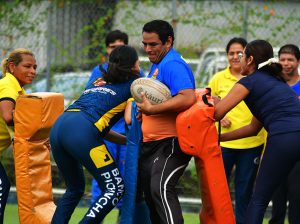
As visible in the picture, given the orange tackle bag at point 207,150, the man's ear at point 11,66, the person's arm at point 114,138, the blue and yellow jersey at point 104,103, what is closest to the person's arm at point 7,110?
the man's ear at point 11,66

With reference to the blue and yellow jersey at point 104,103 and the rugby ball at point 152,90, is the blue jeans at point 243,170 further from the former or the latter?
the rugby ball at point 152,90

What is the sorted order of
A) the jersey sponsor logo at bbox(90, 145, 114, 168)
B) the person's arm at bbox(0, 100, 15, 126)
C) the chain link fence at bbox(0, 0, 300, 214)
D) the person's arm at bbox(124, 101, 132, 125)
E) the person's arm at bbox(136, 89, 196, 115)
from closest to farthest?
the person's arm at bbox(136, 89, 196, 115), the jersey sponsor logo at bbox(90, 145, 114, 168), the person's arm at bbox(124, 101, 132, 125), the person's arm at bbox(0, 100, 15, 126), the chain link fence at bbox(0, 0, 300, 214)

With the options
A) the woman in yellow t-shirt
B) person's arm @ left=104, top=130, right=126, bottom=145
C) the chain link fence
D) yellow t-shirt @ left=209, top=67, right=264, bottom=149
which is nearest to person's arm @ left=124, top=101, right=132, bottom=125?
person's arm @ left=104, top=130, right=126, bottom=145

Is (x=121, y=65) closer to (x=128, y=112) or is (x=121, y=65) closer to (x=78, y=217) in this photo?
(x=128, y=112)

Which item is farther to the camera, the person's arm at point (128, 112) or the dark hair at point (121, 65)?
the person's arm at point (128, 112)

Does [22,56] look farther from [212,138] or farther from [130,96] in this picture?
[212,138]

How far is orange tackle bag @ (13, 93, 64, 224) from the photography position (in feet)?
26.8

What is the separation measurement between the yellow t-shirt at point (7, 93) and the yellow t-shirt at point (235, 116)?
90.3 inches

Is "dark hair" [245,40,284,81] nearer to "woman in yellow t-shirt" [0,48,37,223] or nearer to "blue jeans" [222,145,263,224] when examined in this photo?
"blue jeans" [222,145,263,224]

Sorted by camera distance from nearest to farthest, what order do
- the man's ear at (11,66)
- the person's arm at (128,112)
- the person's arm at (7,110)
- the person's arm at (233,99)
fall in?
the person's arm at (233,99) < the person's arm at (128,112) < the person's arm at (7,110) < the man's ear at (11,66)

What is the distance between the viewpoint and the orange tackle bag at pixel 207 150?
23.9 ft

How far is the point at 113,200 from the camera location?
7.53 meters

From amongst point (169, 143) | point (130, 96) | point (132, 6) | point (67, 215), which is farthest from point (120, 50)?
point (132, 6)

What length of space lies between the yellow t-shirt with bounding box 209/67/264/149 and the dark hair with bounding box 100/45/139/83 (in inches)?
77.3
